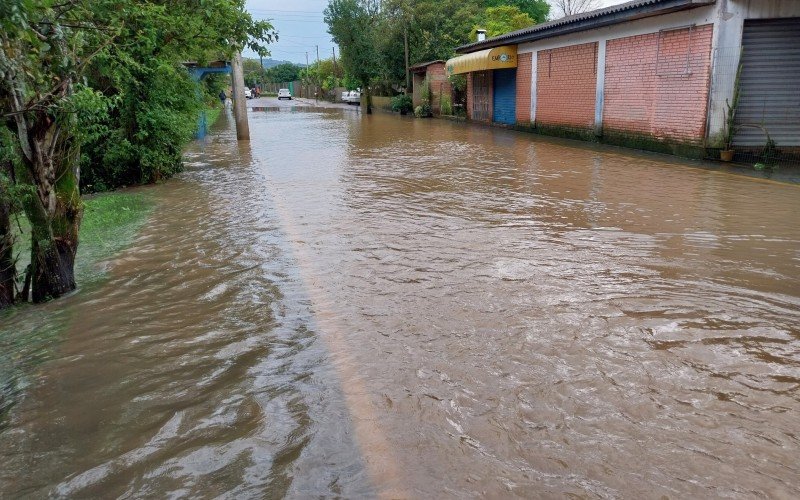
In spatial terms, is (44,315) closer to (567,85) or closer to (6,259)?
(6,259)

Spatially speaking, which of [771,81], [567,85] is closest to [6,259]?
[771,81]

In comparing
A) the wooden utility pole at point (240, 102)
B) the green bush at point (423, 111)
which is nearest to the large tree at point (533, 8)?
the green bush at point (423, 111)

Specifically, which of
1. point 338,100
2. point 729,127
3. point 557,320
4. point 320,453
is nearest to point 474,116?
point 729,127

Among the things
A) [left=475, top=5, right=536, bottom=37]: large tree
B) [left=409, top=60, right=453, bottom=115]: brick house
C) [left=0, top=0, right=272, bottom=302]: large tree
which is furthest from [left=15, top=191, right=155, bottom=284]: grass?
[left=475, top=5, right=536, bottom=37]: large tree

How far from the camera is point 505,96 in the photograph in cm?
2531

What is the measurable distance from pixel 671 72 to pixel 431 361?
12939 millimetres

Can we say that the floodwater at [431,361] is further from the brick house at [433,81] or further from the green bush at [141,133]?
the brick house at [433,81]

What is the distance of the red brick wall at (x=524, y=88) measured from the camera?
2267 centimetres

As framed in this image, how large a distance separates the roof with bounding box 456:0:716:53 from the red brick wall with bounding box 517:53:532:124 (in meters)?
0.72

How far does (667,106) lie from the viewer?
1471 centimetres

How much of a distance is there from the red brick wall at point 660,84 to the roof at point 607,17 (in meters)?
0.57

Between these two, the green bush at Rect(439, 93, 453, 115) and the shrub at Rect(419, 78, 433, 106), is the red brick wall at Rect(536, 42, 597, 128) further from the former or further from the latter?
the shrub at Rect(419, 78, 433, 106)

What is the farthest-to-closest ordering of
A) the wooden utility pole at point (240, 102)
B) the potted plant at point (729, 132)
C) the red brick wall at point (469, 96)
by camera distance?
the red brick wall at point (469, 96), the wooden utility pole at point (240, 102), the potted plant at point (729, 132)

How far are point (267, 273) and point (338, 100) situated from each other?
62.4 meters
